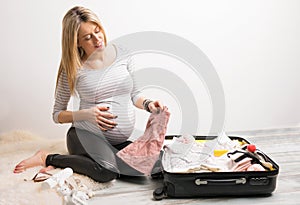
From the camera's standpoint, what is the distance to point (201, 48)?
8.79ft

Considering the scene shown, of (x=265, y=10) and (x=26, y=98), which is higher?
(x=265, y=10)

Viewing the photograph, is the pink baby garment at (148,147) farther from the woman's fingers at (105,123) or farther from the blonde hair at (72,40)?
the blonde hair at (72,40)

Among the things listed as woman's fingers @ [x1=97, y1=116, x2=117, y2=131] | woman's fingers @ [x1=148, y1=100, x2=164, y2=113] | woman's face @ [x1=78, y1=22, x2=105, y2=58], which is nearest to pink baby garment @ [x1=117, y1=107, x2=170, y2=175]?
woman's fingers @ [x1=148, y1=100, x2=164, y2=113]

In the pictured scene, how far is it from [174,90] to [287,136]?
0.76 meters

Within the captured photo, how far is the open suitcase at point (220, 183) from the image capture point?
159 cm

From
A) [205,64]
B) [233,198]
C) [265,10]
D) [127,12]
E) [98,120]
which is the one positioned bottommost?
[233,198]

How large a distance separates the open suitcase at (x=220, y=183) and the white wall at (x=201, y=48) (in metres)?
1.02

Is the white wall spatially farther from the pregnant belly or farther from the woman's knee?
the woman's knee

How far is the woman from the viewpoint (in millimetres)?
1900

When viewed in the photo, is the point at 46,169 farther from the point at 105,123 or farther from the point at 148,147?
the point at 148,147

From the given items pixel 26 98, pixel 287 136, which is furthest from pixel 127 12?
pixel 287 136

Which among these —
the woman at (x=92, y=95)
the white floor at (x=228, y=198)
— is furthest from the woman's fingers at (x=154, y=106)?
the white floor at (x=228, y=198)

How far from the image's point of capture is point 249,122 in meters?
2.79

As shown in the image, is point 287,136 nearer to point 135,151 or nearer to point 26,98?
point 135,151
